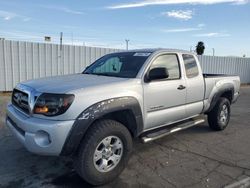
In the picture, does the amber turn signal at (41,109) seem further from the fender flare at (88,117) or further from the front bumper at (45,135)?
the fender flare at (88,117)

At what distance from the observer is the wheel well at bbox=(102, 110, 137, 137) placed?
147 inches

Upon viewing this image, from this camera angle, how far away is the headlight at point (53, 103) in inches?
122

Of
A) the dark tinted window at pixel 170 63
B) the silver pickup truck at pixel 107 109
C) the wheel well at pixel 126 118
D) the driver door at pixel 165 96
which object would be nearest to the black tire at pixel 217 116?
the silver pickup truck at pixel 107 109

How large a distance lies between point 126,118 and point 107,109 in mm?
536

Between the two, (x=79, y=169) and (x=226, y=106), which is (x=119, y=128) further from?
(x=226, y=106)

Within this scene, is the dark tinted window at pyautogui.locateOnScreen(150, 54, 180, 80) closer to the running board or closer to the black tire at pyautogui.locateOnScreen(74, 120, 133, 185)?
the running board

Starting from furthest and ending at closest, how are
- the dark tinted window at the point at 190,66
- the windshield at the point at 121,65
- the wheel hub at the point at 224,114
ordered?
the wheel hub at the point at 224,114 → the dark tinted window at the point at 190,66 → the windshield at the point at 121,65

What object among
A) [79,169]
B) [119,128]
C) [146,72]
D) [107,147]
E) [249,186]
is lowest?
[249,186]

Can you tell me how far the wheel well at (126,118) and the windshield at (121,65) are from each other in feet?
2.05

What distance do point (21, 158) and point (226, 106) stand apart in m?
4.75

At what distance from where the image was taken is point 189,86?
4945 millimetres

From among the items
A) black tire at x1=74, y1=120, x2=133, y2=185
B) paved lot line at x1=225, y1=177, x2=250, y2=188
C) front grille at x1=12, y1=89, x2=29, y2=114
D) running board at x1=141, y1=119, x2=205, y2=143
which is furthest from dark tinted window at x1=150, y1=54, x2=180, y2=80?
front grille at x1=12, y1=89, x2=29, y2=114

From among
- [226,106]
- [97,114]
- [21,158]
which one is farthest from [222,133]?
[21,158]

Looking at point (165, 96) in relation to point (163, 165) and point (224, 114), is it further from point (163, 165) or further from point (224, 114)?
point (224, 114)
